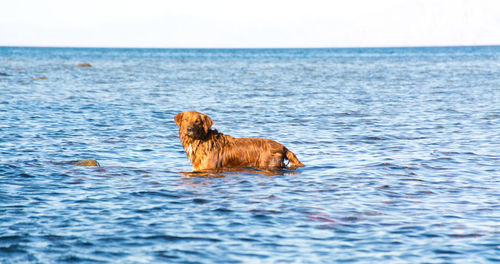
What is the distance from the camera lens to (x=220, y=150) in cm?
1520

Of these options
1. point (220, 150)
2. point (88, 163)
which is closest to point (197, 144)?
point (220, 150)

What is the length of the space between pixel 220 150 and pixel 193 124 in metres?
0.99

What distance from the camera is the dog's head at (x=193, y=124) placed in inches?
579

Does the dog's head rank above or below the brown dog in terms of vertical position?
above

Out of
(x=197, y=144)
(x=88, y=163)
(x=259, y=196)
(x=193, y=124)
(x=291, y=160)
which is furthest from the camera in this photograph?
(x=88, y=163)

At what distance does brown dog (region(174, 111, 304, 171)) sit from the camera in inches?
589

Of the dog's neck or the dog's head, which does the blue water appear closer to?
the dog's neck

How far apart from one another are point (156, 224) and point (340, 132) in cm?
1402

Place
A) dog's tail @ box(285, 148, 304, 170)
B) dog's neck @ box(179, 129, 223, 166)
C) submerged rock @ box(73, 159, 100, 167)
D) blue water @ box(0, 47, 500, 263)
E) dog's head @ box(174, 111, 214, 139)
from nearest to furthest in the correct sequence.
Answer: blue water @ box(0, 47, 500, 263)
dog's head @ box(174, 111, 214, 139)
dog's neck @ box(179, 129, 223, 166)
dog's tail @ box(285, 148, 304, 170)
submerged rock @ box(73, 159, 100, 167)

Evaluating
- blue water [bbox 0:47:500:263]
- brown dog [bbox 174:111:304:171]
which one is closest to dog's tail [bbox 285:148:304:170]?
brown dog [bbox 174:111:304:171]

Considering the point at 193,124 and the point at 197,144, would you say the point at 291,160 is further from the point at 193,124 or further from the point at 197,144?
the point at 193,124

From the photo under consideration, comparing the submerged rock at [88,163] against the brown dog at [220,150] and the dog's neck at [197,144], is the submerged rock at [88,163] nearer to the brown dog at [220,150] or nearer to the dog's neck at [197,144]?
the brown dog at [220,150]

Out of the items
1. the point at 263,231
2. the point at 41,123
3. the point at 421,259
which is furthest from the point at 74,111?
the point at 421,259

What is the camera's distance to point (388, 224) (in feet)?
35.6
